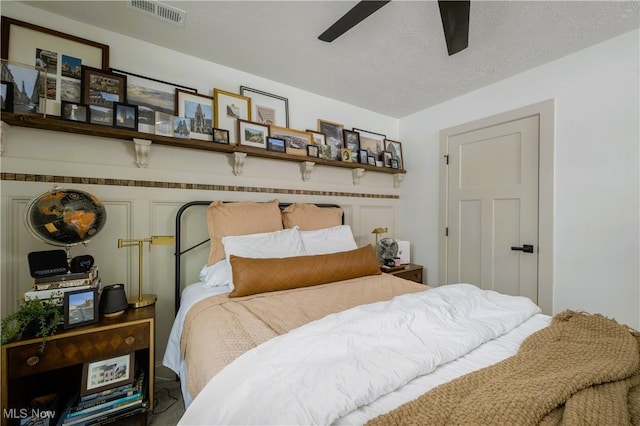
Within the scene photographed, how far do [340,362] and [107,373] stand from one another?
1.36m

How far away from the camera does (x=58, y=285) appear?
135cm

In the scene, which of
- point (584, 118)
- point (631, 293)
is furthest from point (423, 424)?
point (584, 118)

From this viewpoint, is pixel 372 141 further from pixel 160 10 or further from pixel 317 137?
pixel 160 10

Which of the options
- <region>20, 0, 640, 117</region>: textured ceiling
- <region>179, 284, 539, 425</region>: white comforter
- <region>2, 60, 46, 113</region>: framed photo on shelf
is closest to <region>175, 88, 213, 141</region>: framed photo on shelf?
<region>20, 0, 640, 117</region>: textured ceiling

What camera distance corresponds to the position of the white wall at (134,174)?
5.12 feet

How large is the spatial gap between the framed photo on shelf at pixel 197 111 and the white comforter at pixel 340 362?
172cm

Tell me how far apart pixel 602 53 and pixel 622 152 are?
29.0 inches

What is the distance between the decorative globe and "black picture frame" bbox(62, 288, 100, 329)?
0.29 metres

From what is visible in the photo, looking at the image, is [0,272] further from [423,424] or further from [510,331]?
[510,331]

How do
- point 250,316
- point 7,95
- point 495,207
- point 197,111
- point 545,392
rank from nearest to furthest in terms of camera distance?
point 545,392, point 250,316, point 7,95, point 197,111, point 495,207

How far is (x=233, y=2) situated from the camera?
1.59 meters

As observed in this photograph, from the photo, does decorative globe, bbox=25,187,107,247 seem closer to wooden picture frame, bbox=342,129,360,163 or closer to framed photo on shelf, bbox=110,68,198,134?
framed photo on shelf, bbox=110,68,198,134

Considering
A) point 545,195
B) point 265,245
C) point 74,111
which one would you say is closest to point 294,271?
point 265,245

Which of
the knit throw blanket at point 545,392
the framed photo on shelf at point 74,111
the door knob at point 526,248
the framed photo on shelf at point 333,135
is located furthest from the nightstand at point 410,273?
the framed photo on shelf at point 74,111
